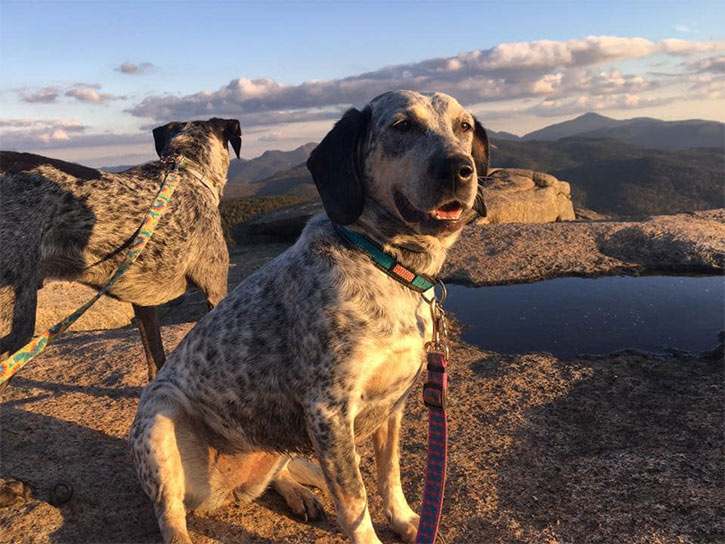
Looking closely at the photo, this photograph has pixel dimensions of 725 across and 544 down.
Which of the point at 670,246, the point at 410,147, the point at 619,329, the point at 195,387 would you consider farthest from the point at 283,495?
the point at 670,246

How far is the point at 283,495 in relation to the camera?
357 centimetres

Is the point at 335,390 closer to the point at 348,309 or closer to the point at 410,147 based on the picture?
the point at 348,309

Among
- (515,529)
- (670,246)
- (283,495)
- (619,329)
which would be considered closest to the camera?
(515,529)

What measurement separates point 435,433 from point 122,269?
8.40ft

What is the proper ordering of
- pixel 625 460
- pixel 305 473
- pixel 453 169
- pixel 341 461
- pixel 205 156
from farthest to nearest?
pixel 205 156 < pixel 305 473 < pixel 625 460 < pixel 341 461 < pixel 453 169

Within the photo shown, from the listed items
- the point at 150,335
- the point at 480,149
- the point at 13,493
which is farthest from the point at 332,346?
the point at 150,335

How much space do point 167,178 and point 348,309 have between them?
9.36 feet

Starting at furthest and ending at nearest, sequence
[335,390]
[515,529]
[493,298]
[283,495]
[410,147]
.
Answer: [493,298]
[283,495]
[515,529]
[410,147]
[335,390]

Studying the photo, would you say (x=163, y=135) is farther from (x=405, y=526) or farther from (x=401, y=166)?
(x=405, y=526)

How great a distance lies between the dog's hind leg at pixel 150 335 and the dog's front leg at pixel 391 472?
2.86 metres

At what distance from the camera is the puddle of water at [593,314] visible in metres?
5.82

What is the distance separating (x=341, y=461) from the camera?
2.74 m

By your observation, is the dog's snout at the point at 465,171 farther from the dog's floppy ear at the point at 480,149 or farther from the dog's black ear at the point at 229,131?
the dog's black ear at the point at 229,131

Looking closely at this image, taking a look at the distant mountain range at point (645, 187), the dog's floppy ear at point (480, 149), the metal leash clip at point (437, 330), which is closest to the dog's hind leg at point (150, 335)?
the metal leash clip at point (437, 330)
